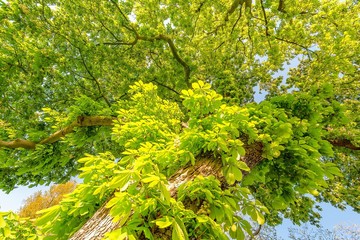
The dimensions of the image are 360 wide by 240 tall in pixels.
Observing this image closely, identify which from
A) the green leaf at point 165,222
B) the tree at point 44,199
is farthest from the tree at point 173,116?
the tree at point 44,199

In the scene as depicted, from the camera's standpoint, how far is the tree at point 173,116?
2852 mm

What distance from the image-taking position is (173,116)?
5320 millimetres

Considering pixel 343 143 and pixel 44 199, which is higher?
pixel 44 199

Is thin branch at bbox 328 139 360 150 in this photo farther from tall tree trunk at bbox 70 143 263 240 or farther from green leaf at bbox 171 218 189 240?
green leaf at bbox 171 218 189 240

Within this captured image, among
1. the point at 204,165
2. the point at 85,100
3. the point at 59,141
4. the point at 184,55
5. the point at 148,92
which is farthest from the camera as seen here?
the point at 184,55

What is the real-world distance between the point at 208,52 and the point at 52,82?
554 centimetres

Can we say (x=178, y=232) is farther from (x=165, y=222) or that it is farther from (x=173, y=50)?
(x=173, y=50)

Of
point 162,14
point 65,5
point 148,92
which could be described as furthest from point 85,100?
point 162,14

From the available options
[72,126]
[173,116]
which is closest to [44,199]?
[72,126]

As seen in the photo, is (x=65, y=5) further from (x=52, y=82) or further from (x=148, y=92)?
(x=148, y=92)

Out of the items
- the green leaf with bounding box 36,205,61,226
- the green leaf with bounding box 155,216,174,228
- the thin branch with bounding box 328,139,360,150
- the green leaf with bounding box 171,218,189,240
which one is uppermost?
the green leaf with bounding box 36,205,61,226

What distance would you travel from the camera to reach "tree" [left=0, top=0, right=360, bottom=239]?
2.85 m

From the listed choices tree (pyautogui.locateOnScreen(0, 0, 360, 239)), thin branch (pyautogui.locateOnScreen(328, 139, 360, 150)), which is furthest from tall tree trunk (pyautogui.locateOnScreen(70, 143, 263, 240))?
thin branch (pyautogui.locateOnScreen(328, 139, 360, 150))

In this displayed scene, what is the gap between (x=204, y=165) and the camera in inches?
138
